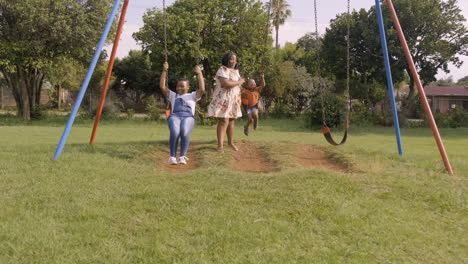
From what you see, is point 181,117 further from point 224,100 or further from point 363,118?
point 363,118

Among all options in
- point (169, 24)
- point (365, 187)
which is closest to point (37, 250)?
point (365, 187)

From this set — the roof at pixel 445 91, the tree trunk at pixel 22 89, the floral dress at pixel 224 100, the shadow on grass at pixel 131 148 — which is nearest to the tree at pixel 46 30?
the tree trunk at pixel 22 89

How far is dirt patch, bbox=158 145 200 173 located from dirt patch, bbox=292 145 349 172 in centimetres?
191

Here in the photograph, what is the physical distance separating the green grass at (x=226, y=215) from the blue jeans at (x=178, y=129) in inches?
19.1

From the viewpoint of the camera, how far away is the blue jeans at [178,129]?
6.41 meters

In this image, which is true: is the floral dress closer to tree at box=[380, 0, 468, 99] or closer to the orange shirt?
the orange shirt

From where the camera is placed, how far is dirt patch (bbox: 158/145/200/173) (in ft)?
22.6

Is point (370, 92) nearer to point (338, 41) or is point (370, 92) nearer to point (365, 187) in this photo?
point (338, 41)

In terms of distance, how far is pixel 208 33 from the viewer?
24.1m

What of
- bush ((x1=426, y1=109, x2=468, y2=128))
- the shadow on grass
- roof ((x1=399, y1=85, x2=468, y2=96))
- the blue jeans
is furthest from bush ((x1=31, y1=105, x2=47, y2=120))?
roof ((x1=399, y1=85, x2=468, y2=96))

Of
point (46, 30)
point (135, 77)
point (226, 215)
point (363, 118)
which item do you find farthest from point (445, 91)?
point (226, 215)

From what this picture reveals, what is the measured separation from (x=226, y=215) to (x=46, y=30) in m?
19.4

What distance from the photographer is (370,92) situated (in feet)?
105

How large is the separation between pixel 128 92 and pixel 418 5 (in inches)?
1089
